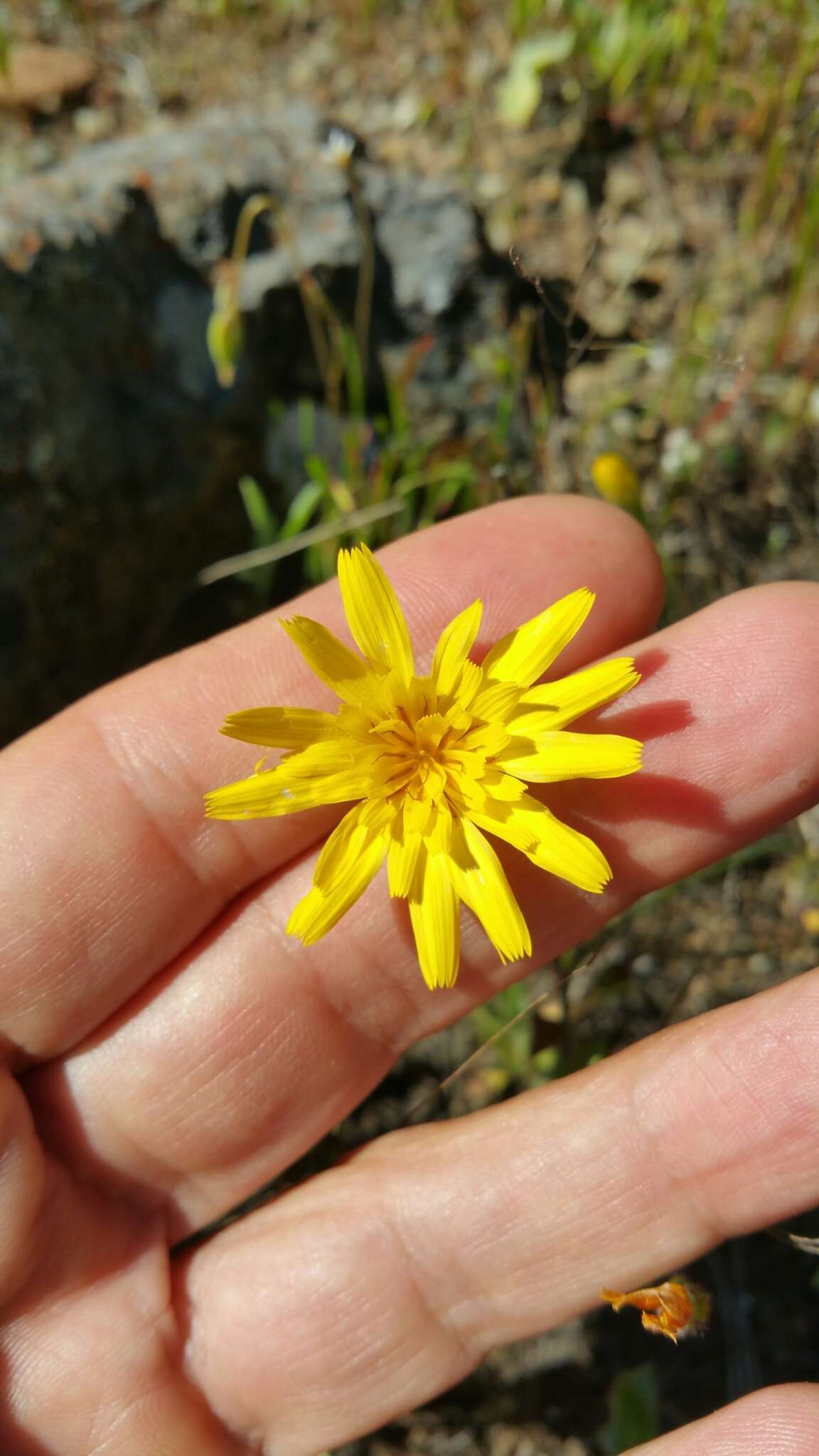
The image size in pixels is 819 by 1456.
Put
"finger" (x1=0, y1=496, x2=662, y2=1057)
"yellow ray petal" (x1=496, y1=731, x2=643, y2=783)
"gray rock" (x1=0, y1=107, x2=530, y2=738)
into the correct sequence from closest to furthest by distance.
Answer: "yellow ray petal" (x1=496, y1=731, x2=643, y2=783) → "finger" (x1=0, y1=496, x2=662, y2=1057) → "gray rock" (x1=0, y1=107, x2=530, y2=738)

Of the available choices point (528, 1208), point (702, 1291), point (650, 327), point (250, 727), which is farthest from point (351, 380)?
point (702, 1291)

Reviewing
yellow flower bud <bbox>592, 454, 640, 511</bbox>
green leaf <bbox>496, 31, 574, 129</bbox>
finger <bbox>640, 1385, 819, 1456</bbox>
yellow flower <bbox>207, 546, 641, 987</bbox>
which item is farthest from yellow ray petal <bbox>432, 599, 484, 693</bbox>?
green leaf <bbox>496, 31, 574, 129</bbox>

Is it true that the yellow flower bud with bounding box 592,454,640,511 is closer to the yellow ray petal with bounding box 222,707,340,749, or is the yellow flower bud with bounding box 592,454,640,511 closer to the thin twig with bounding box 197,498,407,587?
the thin twig with bounding box 197,498,407,587

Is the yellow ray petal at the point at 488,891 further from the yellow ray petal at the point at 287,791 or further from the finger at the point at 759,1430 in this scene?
the finger at the point at 759,1430

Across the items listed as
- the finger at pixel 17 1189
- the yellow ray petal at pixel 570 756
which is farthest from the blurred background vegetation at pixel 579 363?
the finger at pixel 17 1189

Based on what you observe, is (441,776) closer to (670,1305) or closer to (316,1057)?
(316,1057)

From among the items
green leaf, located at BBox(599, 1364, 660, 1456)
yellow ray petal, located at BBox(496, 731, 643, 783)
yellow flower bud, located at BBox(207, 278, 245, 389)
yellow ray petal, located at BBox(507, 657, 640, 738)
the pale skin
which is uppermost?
yellow flower bud, located at BBox(207, 278, 245, 389)

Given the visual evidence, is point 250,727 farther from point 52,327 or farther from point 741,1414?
point 52,327
